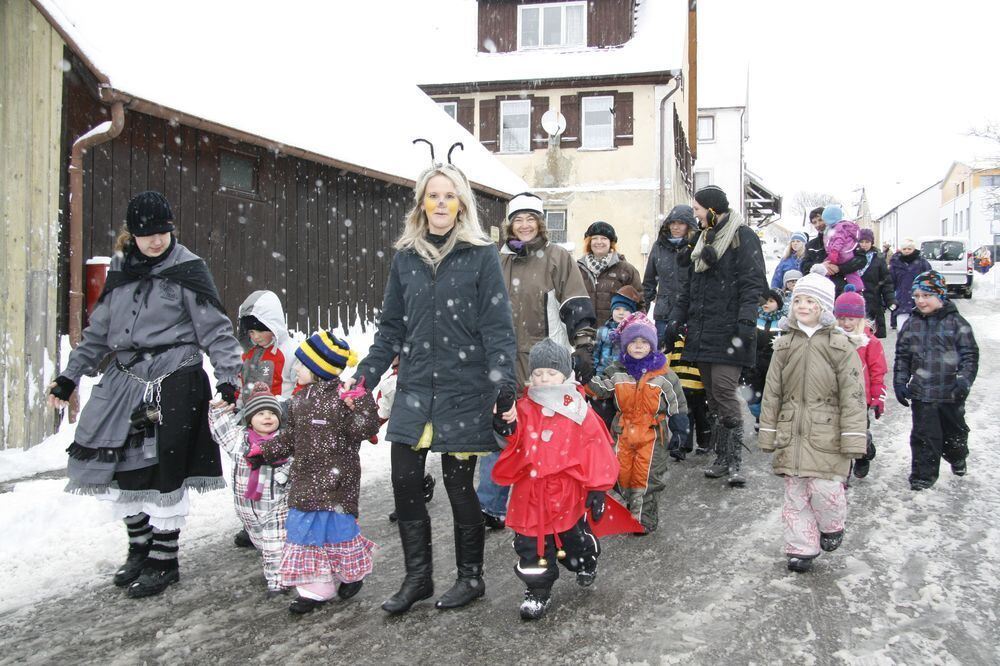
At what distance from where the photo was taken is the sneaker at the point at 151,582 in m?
3.77

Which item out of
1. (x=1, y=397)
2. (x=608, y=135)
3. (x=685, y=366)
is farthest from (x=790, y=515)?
(x=608, y=135)

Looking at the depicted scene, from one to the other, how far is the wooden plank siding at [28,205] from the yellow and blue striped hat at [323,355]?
13.8ft

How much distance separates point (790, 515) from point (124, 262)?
3.74 metres

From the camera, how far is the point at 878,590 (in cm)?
371

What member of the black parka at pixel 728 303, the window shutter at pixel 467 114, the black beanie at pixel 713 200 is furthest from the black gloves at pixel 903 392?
the window shutter at pixel 467 114

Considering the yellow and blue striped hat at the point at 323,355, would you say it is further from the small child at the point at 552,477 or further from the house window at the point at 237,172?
the house window at the point at 237,172

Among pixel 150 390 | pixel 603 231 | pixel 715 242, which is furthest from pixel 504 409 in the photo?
pixel 603 231

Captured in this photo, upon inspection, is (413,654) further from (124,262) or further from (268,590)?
(124,262)

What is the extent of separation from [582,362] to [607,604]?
1492 millimetres

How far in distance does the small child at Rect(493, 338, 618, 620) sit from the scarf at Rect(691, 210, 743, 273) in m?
2.42

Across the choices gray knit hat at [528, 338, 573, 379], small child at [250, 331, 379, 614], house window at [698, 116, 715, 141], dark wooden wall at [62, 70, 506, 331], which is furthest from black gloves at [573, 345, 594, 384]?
house window at [698, 116, 715, 141]

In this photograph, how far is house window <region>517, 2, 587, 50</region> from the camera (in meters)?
24.3

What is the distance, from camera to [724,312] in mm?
5746

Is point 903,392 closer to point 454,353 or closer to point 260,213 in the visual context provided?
point 454,353
